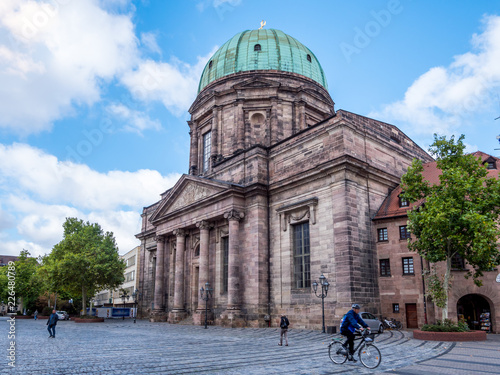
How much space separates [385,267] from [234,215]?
11503 millimetres

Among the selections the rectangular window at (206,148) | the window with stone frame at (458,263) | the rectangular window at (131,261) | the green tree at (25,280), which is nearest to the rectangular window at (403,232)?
the window with stone frame at (458,263)

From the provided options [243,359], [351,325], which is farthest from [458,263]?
[243,359]

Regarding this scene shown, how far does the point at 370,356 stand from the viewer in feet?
38.1

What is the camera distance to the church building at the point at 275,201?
26.9 metres

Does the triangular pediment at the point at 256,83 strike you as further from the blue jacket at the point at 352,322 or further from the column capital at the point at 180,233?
the blue jacket at the point at 352,322

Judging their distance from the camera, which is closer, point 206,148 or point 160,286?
point 160,286

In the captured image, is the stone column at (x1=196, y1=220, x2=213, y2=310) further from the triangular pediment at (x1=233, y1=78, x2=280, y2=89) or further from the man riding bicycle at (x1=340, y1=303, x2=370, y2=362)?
the man riding bicycle at (x1=340, y1=303, x2=370, y2=362)

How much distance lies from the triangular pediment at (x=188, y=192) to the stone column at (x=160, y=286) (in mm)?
2939

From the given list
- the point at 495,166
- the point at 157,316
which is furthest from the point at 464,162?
the point at 157,316

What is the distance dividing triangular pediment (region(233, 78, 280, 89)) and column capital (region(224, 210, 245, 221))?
15809 millimetres

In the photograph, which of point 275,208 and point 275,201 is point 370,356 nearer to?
point 275,208

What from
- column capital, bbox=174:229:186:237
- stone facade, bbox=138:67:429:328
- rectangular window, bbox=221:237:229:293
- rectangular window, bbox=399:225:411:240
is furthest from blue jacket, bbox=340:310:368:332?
column capital, bbox=174:229:186:237

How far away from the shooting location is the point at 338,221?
26438 mm

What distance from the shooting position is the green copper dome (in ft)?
147
